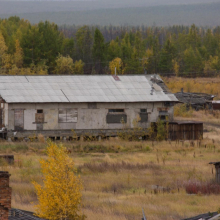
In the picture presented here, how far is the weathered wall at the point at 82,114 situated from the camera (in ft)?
109

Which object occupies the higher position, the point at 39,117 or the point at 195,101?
the point at 195,101

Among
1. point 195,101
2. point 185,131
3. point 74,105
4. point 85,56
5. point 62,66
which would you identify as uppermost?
point 85,56

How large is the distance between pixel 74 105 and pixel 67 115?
779 mm

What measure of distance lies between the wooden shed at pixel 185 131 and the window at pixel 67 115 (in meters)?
6.10

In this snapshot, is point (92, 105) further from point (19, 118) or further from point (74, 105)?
point (19, 118)

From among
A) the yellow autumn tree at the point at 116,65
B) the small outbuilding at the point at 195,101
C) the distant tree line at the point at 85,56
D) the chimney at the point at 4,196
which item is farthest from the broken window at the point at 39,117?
the yellow autumn tree at the point at 116,65

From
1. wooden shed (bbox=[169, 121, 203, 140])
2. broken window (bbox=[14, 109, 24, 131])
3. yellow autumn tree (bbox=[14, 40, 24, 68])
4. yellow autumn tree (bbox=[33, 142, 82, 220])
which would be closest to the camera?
yellow autumn tree (bbox=[33, 142, 82, 220])

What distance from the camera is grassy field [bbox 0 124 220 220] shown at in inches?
664

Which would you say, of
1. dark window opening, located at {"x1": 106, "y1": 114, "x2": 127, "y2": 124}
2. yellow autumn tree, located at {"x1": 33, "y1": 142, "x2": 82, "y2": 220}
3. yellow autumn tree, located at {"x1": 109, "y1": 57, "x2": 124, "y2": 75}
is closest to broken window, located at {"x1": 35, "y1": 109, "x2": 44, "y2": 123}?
dark window opening, located at {"x1": 106, "y1": 114, "x2": 127, "y2": 124}

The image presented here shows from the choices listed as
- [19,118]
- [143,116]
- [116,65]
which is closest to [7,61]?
[116,65]

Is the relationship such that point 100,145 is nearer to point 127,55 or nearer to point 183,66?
point 127,55

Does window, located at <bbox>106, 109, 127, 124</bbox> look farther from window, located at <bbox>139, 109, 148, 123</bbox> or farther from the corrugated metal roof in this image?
window, located at <bbox>139, 109, 148, 123</bbox>

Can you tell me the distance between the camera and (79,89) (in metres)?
35.7

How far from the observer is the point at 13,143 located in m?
31.3
